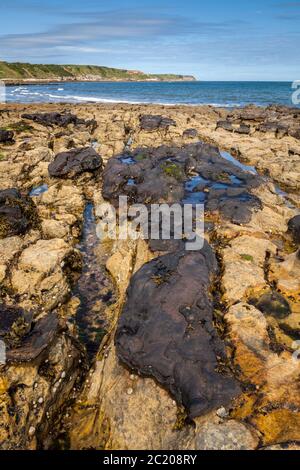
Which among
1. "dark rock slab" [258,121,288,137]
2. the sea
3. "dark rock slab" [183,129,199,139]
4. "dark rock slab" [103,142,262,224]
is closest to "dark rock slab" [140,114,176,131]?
"dark rock slab" [183,129,199,139]

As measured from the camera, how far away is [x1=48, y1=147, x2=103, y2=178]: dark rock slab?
22.8 metres

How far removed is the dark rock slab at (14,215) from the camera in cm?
1480

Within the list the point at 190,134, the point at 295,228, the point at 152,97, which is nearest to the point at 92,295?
the point at 295,228

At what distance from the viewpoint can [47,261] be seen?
13086mm

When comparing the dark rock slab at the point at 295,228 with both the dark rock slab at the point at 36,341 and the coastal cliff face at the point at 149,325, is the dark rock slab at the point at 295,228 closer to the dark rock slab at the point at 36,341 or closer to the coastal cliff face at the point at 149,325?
the coastal cliff face at the point at 149,325

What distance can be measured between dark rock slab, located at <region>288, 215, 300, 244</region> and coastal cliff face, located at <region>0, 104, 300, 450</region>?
109 mm

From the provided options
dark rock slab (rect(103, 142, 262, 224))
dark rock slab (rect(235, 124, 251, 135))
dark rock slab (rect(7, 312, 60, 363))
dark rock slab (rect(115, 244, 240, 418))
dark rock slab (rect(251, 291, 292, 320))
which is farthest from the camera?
dark rock slab (rect(235, 124, 251, 135))

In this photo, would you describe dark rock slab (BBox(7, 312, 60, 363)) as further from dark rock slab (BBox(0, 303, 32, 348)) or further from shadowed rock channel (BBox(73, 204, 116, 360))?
shadowed rock channel (BBox(73, 204, 116, 360))

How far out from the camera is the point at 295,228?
15594mm

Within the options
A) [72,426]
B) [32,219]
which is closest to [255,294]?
[72,426]

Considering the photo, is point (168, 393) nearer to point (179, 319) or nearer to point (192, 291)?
point (179, 319)

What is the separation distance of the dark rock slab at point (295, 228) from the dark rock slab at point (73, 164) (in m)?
13.9

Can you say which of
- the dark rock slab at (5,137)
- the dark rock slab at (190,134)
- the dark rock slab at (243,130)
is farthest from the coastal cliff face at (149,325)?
the dark rock slab at (243,130)

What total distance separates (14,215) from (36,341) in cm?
805
